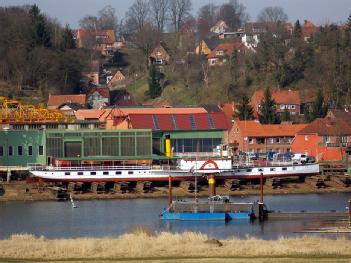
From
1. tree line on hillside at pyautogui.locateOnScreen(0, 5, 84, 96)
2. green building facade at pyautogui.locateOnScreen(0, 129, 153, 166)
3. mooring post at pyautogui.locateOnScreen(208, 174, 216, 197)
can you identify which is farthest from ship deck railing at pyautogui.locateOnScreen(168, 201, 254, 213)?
tree line on hillside at pyautogui.locateOnScreen(0, 5, 84, 96)

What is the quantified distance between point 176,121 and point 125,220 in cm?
3134

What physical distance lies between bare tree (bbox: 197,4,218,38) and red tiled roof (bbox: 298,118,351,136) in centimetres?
6696

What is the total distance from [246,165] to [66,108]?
38.7m

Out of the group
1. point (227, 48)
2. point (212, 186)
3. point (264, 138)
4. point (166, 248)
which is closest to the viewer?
point (166, 248)

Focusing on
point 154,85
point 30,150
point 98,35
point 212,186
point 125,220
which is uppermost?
point 98,35

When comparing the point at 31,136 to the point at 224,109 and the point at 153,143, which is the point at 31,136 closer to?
the point at 153,143

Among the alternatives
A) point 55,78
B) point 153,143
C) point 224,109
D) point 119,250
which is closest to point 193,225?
point 119,250

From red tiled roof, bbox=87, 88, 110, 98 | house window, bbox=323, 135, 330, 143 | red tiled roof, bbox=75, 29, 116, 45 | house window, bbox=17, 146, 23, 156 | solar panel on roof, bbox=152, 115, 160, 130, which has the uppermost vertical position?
red tiled roof, bbox=75, 29, 116, 45

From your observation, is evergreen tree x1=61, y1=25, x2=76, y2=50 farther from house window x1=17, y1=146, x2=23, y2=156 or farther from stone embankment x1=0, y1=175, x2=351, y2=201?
stone embankment x1=0, y1=175, x2=351, y2=201

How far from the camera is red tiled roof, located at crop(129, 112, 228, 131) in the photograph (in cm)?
9425

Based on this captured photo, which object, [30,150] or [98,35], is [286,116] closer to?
[30,150]

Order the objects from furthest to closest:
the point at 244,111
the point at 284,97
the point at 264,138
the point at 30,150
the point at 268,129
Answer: the point at 284,97 < the point at 244,111 < the point at 268,129 < the point at 264,138 < the point at 30,150

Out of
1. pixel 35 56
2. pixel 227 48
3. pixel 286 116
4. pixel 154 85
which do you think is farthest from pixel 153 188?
pixel 227 48

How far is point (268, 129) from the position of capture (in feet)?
329
